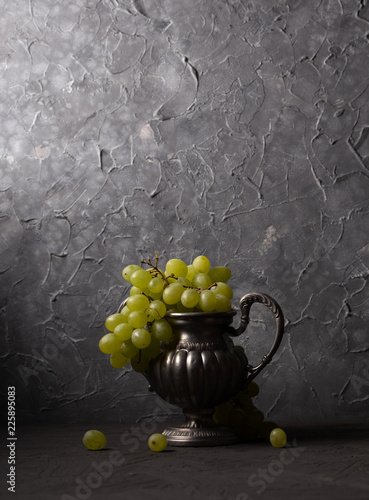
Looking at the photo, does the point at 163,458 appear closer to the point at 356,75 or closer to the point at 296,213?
the point at 296,213

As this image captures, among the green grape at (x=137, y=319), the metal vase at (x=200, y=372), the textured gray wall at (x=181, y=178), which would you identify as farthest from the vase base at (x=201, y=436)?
the textured gray wall at (x=181, y=178)

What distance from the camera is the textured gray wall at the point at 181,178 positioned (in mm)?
1397

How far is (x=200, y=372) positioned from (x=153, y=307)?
0.46 feet

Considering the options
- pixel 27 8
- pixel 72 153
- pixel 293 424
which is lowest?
pixel 293 424

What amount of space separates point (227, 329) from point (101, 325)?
1.51ft

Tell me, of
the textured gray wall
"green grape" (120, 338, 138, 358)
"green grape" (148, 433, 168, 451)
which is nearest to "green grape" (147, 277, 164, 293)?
"green grape" (120, 338, 138, 358)

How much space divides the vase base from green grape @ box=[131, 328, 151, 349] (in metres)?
0.18

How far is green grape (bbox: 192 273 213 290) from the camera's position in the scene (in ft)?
3.59

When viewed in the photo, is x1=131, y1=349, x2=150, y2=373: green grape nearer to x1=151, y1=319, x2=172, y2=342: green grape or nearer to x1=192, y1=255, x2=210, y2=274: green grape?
x1=151, y1=319, x2=172, y2=342: green grape

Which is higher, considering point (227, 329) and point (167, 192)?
point (167, 192)

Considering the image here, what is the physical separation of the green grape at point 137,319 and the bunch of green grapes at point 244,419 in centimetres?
23

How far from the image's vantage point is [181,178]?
147cm

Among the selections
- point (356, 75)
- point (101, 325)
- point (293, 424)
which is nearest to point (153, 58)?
point (356, 75)

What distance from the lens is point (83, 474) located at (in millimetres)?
856
